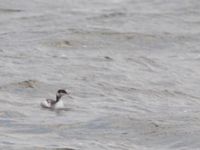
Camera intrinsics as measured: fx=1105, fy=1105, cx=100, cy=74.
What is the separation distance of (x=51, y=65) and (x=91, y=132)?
5.19 metres

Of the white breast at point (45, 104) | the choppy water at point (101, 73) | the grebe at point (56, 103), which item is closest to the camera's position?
the choppy water at point (101, 73)

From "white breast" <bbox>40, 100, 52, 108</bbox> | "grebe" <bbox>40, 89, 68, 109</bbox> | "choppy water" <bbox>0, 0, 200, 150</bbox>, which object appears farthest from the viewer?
"white breast" <bbox>40, 100, 52, 108</bbox>

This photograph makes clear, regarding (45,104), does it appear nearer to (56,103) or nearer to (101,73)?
(56,103)

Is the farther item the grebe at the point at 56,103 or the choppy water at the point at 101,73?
the grebe at the point at 56,103

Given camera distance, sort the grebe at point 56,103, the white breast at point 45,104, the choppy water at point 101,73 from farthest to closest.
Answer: the white breast at point 45,104 → the grebe at point 56,103 → the choppy water at point 101,73

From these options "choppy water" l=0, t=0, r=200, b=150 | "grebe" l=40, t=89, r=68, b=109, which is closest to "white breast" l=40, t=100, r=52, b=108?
"grebe" l=40, t=89, r=68, b=109

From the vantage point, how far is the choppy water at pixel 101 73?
15758 millimetres

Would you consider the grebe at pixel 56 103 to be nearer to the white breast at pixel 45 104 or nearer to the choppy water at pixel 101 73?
the white breast at pixel 45 104

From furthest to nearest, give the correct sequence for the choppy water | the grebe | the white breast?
1. the white breast
2. the grebe
3. the choppy water

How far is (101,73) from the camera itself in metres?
20.6

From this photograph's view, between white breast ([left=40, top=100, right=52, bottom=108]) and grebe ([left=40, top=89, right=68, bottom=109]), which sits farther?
white breast ([left=40, top=100, right=52, bottom=108])

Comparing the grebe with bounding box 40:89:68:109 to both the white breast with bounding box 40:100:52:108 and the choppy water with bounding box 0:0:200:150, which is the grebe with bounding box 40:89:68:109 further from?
the choppy water with bounding box 0:0:200:150

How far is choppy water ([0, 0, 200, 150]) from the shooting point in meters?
15.8

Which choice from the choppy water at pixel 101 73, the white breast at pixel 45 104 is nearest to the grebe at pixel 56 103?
the white breast at pixel 45 104
